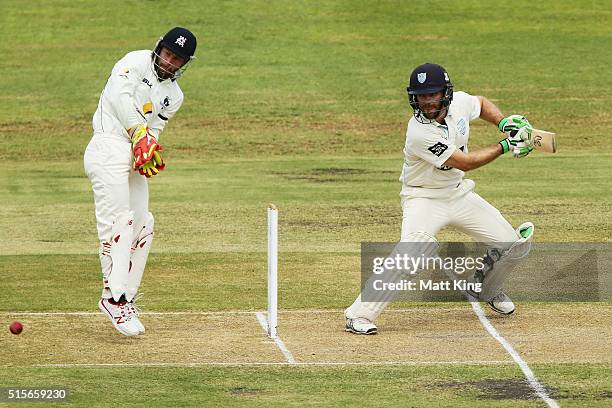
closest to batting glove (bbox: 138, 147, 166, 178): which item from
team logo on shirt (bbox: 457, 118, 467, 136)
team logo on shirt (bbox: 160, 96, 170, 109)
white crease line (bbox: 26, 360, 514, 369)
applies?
team logo on shirt (bbox: 160, 96, 170, 109)

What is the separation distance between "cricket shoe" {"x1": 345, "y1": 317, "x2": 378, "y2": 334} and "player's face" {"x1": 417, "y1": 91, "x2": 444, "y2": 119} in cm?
169

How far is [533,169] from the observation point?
71.8 ft

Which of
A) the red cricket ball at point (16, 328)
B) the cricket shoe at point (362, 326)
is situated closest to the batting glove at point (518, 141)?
the cricket shoe at point (362, 326)

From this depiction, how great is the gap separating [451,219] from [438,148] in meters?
0.65

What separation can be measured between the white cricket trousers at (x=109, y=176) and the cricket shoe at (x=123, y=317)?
1.71 feet

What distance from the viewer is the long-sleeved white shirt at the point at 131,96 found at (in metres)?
10.7

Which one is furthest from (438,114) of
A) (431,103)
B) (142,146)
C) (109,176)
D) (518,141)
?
(109,176)

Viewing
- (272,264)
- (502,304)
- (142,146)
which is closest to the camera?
(272,264)

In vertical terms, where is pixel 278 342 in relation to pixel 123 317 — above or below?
below

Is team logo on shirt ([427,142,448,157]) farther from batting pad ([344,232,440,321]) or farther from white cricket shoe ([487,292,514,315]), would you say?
white cricket shoe ([487,292,514,315])

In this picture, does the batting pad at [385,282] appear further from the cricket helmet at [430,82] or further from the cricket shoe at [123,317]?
the cricket shoe at [123,317]

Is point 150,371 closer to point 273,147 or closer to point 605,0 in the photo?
point 273,147

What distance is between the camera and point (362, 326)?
10539mm

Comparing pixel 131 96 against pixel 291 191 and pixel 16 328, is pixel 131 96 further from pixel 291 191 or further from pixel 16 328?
pixel 291 191
